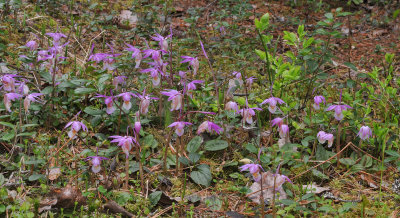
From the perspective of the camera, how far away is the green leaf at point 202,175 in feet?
7.29

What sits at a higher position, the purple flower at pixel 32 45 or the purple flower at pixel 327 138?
the purple flower at pixel 32 45

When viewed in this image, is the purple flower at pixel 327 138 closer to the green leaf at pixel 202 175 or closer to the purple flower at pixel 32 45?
the green leaf at pixel 202 175

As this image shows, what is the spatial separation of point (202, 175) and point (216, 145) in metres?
0.29

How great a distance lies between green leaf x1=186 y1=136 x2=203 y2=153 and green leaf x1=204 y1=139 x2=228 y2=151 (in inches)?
3.6

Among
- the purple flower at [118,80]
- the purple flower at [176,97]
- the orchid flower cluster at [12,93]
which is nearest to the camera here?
the purple flower at [176,97]

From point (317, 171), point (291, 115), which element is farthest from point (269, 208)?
point (291, 115)

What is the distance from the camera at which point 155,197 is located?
207 centimetres

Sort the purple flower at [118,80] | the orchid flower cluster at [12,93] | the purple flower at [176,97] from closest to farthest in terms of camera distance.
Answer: the purple flower at [176,97]
the orchid flower cluster at [12,93]
the purple flower at [118,80]

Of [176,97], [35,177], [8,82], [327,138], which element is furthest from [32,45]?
[327,138]

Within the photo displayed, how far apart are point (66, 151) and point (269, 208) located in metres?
1.28

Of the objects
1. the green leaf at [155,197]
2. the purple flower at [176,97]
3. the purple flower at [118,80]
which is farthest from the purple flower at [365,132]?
the purple flower at [118,80]

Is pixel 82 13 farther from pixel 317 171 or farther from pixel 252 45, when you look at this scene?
pixel 317 171

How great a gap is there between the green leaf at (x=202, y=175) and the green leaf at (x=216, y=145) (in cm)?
18

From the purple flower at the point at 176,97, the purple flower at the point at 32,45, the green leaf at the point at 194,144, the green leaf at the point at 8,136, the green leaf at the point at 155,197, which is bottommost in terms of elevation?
the green leaf at the point at 155,197
